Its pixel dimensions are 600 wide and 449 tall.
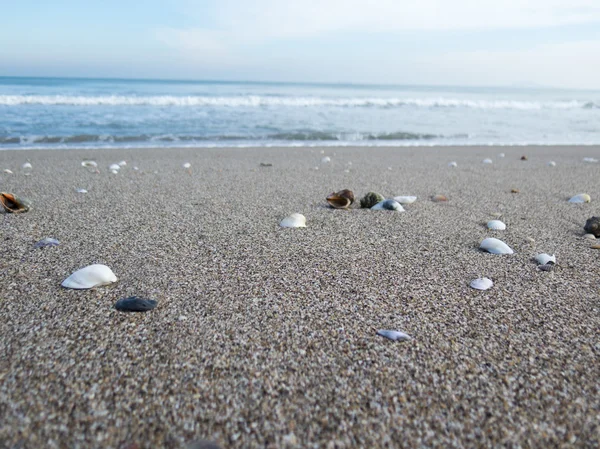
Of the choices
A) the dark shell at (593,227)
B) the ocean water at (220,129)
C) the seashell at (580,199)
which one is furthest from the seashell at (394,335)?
the ocean water at (220,129)

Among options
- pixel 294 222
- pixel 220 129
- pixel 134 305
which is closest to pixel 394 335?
pixel 134 305

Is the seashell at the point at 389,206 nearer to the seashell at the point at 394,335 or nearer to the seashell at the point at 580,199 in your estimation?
the seashell at the point at 580,199

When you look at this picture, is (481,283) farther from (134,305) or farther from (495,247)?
(134,305)

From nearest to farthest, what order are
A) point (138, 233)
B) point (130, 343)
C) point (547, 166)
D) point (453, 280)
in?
point (130, 343), point (453, 280), point (138, 233), point (547, 166)

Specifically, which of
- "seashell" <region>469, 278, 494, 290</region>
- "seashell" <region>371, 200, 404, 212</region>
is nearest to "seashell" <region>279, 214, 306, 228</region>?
Answer: "seashell" <region>371, 200, 404, 212</region>

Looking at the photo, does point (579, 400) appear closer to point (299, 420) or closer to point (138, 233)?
point (299, 420)

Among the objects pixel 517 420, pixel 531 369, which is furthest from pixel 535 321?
pixel 517 420
